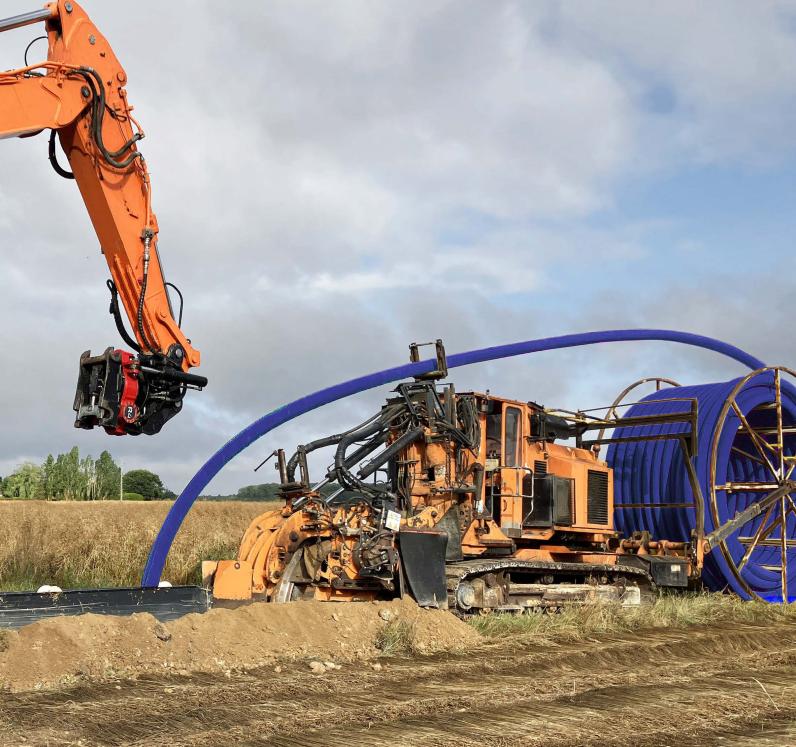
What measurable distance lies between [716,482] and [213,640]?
1021cm

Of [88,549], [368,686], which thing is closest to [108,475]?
[88,549]

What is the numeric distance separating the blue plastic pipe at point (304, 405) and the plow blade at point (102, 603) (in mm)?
5719

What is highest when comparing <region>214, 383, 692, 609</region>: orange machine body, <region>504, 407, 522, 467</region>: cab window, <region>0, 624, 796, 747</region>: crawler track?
<region>504, 407, 522, 467</region>: cab window

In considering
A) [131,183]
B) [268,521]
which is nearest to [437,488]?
[268,521]

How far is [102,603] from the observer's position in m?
9.82

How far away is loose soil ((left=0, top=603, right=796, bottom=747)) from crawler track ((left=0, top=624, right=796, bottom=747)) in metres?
0.02

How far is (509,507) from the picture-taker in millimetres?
13008

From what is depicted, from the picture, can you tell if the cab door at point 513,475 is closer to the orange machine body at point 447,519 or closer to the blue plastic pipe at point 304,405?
→ the orange machine body at point 447,519

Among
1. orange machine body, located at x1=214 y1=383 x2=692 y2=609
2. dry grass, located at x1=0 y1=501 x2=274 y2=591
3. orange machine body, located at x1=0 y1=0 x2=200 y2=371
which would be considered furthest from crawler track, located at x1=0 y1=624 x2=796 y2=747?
dry grass, located at x1=0 y1=501 x2=274 y2=591

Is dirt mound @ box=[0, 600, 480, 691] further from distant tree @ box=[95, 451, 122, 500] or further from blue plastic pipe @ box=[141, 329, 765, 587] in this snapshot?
distant tree @ box=[95, 451, 122, 500]

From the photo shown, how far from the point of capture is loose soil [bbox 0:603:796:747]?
640 cm

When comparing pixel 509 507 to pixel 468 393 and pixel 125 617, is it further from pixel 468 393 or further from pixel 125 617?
pixel 125 617

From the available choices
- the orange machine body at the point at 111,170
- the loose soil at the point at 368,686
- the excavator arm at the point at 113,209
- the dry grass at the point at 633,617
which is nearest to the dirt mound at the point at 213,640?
the loose soil at the point at 368,686

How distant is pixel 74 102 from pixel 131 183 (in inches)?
37.8
